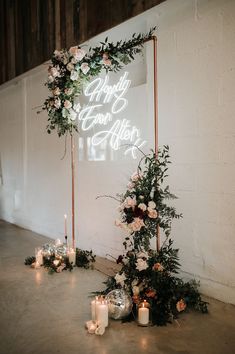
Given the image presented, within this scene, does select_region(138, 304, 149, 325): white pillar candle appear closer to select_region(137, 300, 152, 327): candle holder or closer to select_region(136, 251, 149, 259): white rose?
select_region(137, 300, 152, 327): candle holder

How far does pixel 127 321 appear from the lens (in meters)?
2.86

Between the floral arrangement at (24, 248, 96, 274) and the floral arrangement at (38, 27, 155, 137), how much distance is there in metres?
1.65

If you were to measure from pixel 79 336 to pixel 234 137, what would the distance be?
2.11 metres

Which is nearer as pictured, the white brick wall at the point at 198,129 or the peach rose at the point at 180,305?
the peach rose at the point at 180,305

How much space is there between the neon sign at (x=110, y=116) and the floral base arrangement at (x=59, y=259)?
1464 millimetres

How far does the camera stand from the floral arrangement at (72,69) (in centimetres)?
397

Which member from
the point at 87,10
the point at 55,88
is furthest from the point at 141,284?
the point at 87,10

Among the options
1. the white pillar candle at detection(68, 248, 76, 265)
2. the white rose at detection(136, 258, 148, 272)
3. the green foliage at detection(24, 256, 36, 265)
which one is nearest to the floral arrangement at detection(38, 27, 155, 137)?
the white pillar candle at detection(68, 248, 76, 265)

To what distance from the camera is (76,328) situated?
2.76 meters

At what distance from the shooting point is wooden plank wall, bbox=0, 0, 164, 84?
4027mm

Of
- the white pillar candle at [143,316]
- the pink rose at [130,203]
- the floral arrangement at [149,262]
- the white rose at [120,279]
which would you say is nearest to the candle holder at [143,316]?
the white pillar candle at [143,316]

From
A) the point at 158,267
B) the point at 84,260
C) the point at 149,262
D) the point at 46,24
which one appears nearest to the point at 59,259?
the point at 84,260

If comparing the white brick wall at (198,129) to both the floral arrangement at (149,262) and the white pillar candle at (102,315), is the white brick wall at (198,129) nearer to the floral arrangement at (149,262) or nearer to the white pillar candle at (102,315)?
the floral arrangement at (149,262)

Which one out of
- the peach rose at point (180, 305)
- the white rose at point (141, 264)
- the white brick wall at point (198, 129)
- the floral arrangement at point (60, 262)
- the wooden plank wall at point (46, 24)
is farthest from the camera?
the floral arrangement at point (60, 262)
